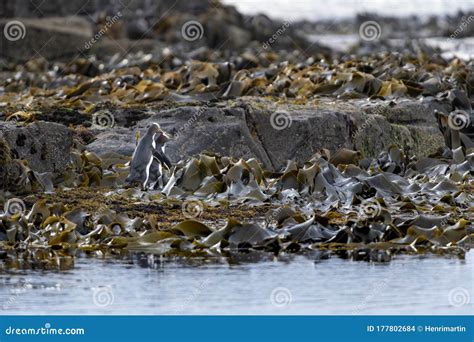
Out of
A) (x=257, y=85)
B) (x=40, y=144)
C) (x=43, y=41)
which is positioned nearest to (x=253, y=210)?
(x=40, y=144)

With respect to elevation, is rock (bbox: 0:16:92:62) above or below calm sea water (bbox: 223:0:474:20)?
below

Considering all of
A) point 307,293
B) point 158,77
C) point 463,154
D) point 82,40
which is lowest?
point 307,293

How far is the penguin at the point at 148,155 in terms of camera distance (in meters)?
8.98

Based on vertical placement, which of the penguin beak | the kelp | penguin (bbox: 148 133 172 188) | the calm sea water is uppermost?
the calm sea water

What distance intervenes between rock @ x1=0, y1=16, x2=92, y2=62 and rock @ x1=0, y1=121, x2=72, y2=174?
1137 centimetres

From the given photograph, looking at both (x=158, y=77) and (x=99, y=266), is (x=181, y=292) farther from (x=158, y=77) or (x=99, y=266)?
(x=158, y=77)

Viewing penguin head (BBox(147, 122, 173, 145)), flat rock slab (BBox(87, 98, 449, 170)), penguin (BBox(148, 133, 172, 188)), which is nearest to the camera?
penguin (BBox(148, 133, 172, 188))

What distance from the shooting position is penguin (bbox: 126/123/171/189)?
29.5 ft

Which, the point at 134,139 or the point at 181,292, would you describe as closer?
the point at 181,292

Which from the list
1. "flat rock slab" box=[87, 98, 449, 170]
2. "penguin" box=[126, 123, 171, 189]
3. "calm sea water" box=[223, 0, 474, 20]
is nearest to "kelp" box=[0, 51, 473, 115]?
"flat rock slab" box=[87, 98, 449, 170]

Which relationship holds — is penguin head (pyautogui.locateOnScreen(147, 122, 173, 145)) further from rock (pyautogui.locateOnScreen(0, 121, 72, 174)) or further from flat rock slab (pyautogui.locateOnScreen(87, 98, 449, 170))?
rock (pyautogui.locateOnScreen(0, 121, 72, 174))

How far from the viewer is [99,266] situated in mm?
6465

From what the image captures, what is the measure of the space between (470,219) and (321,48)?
57.9 ft

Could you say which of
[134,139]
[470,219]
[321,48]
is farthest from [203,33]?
[470,219]
